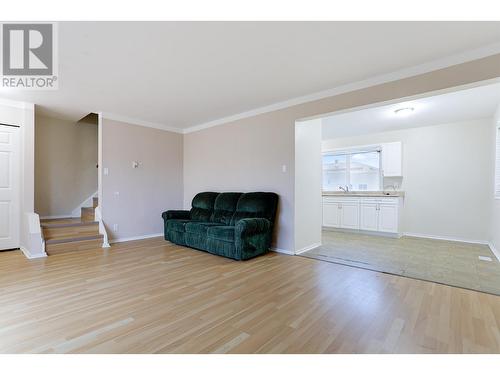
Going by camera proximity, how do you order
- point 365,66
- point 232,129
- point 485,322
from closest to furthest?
point 485,322
point 365,66
point 232,129

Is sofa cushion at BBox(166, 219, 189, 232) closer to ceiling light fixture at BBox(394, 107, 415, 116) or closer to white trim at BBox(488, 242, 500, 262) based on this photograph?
ceiling light fixture at BBox(394, 107, 415, 116)

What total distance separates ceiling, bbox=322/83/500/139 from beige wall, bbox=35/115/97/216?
5.60 m

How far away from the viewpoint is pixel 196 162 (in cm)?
569

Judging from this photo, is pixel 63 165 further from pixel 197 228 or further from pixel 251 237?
pixel 251 237

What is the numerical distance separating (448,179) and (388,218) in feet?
4.69

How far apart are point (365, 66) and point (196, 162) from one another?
155 inches

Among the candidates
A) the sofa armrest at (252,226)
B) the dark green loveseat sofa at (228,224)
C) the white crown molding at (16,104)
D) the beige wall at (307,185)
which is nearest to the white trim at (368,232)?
the beige wall at (307,185)

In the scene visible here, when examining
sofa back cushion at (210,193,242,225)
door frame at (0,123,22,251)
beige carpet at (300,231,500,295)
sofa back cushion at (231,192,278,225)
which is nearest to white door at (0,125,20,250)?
door frame at (0,123,22,251)

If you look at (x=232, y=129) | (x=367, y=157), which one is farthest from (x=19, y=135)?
(x=367, y=157)

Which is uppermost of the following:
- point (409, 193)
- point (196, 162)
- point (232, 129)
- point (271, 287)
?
point (232, 129)

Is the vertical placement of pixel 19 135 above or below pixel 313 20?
below

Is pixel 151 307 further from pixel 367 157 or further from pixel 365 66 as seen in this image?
pixel 367 157

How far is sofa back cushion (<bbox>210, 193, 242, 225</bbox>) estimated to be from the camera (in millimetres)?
4417

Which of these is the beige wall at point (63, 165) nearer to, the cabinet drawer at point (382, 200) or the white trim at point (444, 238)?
the cabinet drawer at point (382, 200)
